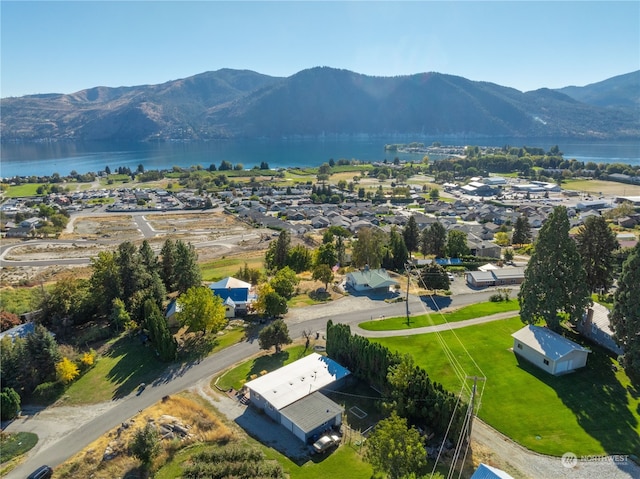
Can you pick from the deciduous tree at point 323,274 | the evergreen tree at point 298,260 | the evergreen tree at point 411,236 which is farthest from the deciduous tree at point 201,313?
the evergreen tree at point 411,236

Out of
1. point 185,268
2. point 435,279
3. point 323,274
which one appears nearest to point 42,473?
point 185,268

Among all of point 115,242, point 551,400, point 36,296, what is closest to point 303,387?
point 551,400

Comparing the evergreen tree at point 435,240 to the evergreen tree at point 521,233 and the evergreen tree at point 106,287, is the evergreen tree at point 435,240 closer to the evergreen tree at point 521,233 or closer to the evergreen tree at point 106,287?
the evergreen tree at point 521,233

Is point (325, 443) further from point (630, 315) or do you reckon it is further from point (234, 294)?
point (234, 294)

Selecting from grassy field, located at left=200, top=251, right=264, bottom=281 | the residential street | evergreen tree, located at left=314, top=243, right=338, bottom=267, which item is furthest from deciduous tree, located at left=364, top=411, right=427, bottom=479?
grassy field, located at left=200, top=251, right=264, bottom=281

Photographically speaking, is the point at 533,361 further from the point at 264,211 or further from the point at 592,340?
the point at 264,211

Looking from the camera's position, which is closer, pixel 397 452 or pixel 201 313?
pixel 397 452
